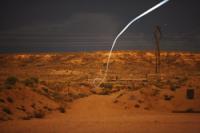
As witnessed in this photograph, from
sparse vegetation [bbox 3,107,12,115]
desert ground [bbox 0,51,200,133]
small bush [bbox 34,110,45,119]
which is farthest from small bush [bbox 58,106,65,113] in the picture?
sparse vegetation [bbox 3,107,12,115]

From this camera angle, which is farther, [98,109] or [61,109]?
[98,109]

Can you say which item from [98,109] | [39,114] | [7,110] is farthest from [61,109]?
[7,110]

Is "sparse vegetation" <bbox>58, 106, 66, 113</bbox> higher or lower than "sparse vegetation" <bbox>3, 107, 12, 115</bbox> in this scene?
lower

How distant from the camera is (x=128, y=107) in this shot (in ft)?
90.1

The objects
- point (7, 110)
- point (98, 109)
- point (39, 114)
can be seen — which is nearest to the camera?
point (7, 110)

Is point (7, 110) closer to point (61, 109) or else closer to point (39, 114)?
point (39, 114)

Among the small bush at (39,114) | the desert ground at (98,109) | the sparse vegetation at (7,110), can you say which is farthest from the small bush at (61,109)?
the sparse vegetation at (7,110)

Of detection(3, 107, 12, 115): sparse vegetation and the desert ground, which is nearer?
the desert ground

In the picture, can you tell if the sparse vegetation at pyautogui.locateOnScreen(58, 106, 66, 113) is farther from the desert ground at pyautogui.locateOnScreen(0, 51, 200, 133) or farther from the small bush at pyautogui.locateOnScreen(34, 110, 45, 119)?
the small bush at pyautogui.locateOnScreen(34, 110, 45, 119)

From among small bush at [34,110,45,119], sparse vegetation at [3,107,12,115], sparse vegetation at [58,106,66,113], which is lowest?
sparse vegetation at [58,106,66,113]

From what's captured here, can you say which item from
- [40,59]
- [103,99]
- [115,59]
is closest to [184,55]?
[115,59]

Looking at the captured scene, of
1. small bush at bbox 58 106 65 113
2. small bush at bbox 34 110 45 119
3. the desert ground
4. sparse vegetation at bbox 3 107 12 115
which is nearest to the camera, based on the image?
the desert ground

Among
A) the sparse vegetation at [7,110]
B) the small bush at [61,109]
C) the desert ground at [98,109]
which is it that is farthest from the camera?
the small bush at [61,109]

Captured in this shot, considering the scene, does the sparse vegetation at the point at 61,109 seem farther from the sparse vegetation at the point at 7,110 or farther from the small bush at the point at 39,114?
the sparse vegetation at the point at 7,110
